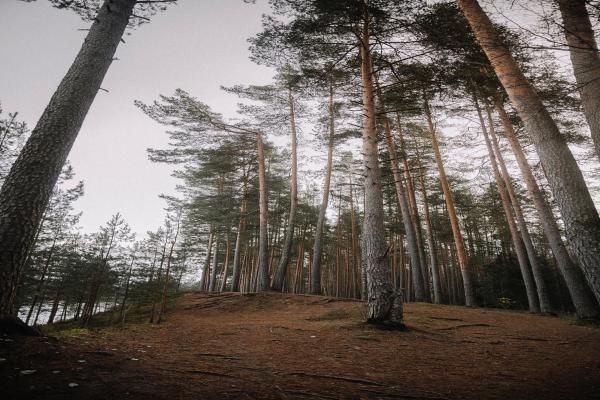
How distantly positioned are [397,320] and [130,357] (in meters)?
4.95

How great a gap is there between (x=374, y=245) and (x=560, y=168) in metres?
3.51

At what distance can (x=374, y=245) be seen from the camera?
6.12 metres

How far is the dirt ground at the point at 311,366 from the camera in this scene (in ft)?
7.26

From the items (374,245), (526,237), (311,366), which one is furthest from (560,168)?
(526,237)

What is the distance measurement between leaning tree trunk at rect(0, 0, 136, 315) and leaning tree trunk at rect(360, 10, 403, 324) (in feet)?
19.9

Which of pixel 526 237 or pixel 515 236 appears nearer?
pixel 526 237

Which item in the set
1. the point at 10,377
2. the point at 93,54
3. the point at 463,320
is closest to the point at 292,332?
the point at 10,377

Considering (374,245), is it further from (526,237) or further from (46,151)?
(526,237)

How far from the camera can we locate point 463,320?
7.08 meters

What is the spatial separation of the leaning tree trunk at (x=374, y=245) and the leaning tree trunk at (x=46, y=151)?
6.07 metres

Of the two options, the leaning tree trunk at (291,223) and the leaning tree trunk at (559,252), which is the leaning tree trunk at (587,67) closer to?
the leaning tree trunk at (559,252)

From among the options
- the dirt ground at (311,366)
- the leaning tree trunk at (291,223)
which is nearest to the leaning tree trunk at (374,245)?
the dirt ground at (311,366)

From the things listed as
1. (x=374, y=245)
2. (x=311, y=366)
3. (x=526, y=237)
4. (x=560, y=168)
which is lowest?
(x=311, y=366)

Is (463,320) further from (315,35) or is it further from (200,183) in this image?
(200,183)
